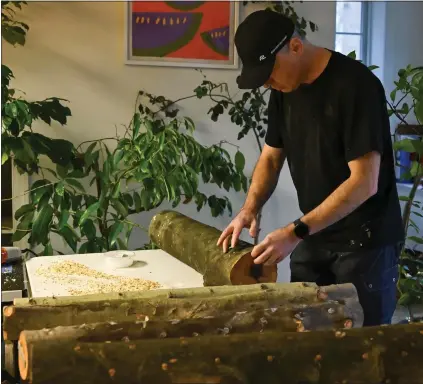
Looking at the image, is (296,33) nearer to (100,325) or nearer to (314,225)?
(314,225)

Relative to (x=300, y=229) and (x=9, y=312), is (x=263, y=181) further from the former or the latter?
(x=9, y=312)

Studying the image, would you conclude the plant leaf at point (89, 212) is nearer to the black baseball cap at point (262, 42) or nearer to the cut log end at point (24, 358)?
the black baseball cap at point (262, 42)

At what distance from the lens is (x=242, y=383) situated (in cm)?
91

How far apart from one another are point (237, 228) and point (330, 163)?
0.97 ft

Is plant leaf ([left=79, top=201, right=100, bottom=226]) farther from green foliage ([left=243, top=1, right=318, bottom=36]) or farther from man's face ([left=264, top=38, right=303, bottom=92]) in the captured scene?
green foliage ([left=243, top=1, right=318, bottom=36])

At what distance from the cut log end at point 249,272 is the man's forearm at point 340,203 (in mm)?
168

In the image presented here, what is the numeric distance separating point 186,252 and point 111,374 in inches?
39.7

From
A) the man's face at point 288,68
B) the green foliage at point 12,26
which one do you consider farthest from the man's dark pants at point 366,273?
the green foliage at point 12,26

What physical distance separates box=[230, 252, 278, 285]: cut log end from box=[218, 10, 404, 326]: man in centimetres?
6

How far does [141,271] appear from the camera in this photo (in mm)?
1859

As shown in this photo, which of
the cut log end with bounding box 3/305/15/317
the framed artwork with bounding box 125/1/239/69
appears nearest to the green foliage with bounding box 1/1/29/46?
the framed artwork with bounding box 125/1/239/69

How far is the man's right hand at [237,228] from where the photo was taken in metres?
1.66

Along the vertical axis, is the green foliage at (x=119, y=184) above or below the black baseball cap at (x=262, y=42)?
below

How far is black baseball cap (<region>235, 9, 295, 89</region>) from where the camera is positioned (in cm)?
152
